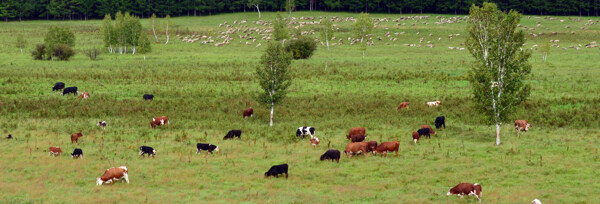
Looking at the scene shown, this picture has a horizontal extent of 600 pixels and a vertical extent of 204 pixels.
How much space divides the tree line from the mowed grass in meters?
77.1

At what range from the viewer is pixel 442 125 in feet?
111

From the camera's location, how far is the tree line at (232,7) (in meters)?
136

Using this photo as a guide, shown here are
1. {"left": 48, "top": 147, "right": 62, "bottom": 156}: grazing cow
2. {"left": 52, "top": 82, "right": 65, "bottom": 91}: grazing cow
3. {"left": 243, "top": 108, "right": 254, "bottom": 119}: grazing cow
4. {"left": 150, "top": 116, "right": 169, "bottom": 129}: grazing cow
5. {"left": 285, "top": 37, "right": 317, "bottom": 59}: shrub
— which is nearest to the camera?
{"left": 48, "top": 147, "right": 62, "bottom": 156}: grazing cow

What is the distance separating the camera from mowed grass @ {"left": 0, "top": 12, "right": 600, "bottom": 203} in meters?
20.2

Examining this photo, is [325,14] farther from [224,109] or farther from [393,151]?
[393,151]

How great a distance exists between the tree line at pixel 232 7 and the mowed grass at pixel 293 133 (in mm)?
77105

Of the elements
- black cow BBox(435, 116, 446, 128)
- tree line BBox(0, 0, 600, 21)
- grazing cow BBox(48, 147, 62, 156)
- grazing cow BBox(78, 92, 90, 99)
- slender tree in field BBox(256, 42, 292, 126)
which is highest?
tree line BBox(0, 0, 600, 21)

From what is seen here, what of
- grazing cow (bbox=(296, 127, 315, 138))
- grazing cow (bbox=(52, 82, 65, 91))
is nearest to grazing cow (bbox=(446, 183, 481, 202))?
grazing cow (bbox=(296, 127, 315, 138))

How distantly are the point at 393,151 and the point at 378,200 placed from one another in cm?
756

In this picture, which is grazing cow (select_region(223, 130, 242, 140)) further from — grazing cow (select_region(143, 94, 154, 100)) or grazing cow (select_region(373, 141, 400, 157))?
grazing cow (select_region(143, 94, 154, 100))

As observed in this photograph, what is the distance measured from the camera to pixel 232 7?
150m

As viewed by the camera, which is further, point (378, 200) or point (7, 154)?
point (7, 154)

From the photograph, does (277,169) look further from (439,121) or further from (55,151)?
(439,121)

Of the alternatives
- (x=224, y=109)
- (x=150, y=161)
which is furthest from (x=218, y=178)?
(x=224, y=109)
